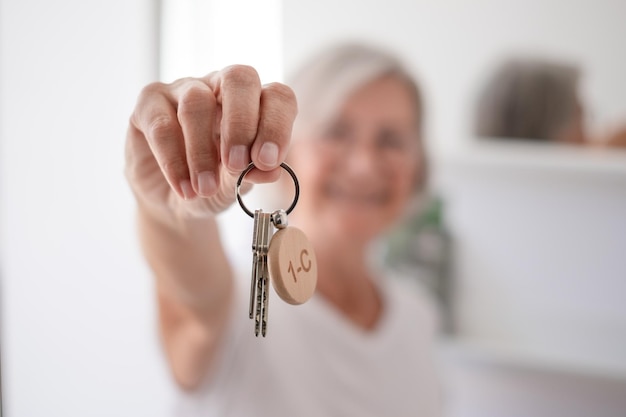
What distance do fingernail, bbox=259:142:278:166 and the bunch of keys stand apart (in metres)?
0.01

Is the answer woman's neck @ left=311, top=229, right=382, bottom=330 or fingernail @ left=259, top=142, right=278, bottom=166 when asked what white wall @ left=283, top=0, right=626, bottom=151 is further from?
fingernail @ left=259, top=142, right=278, bottom=166

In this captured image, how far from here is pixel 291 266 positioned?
16.4 inches

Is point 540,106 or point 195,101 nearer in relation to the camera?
point 195,101

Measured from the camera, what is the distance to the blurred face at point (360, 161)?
1.35 meters

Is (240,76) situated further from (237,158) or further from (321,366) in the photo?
(321,366)

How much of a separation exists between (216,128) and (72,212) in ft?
1.24

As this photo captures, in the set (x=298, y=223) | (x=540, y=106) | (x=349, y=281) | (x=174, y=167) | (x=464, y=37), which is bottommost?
(x=349, y=281)

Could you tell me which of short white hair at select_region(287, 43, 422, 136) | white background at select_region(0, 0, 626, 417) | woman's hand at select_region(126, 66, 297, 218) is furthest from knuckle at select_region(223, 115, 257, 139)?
short white hair at select_region(287, 43, 422, 136)

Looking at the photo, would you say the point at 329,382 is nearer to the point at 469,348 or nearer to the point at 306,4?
the point at 469,348

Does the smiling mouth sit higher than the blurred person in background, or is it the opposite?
the blurred person in background

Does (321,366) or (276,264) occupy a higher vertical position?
(276,264)

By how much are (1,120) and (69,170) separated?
0.09 metres

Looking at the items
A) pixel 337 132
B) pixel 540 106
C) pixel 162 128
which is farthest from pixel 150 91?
pixel 540 106

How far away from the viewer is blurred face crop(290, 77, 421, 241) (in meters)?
1.35
